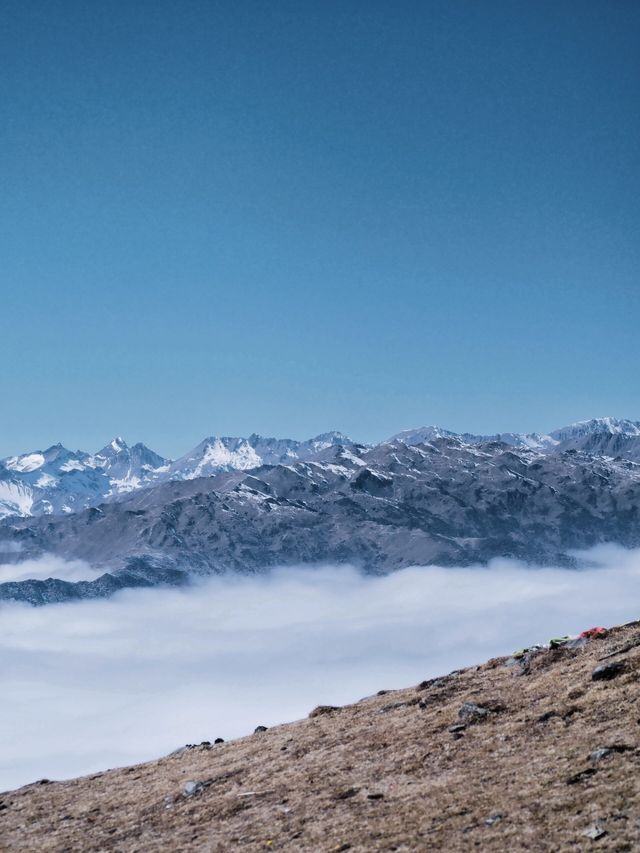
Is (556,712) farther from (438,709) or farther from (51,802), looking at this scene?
(51,802)

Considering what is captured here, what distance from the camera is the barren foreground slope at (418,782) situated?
21.6 metres

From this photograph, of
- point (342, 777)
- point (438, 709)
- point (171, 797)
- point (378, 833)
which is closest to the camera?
point (378, 833)

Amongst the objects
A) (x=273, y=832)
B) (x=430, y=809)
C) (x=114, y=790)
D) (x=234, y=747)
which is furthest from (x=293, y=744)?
(x=430, y=809)

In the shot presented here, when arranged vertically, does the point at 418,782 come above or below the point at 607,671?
below

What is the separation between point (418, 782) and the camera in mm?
26609

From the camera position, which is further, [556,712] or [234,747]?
[234,747]

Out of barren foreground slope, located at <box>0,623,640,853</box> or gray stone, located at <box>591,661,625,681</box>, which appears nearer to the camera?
barren foreground slope, located at <box>0,623,640,853</box>

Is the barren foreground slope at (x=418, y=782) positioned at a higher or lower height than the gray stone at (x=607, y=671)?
lower

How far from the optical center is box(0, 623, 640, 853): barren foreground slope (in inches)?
850

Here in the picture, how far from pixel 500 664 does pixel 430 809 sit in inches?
833

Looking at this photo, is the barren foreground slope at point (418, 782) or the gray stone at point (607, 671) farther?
the gray stone at point (607, 671)

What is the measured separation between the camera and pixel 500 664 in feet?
142

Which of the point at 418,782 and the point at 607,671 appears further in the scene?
the point at 607,671

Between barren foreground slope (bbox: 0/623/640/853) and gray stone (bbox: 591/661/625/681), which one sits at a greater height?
gray stone (bbox: 591/661/625/681)
